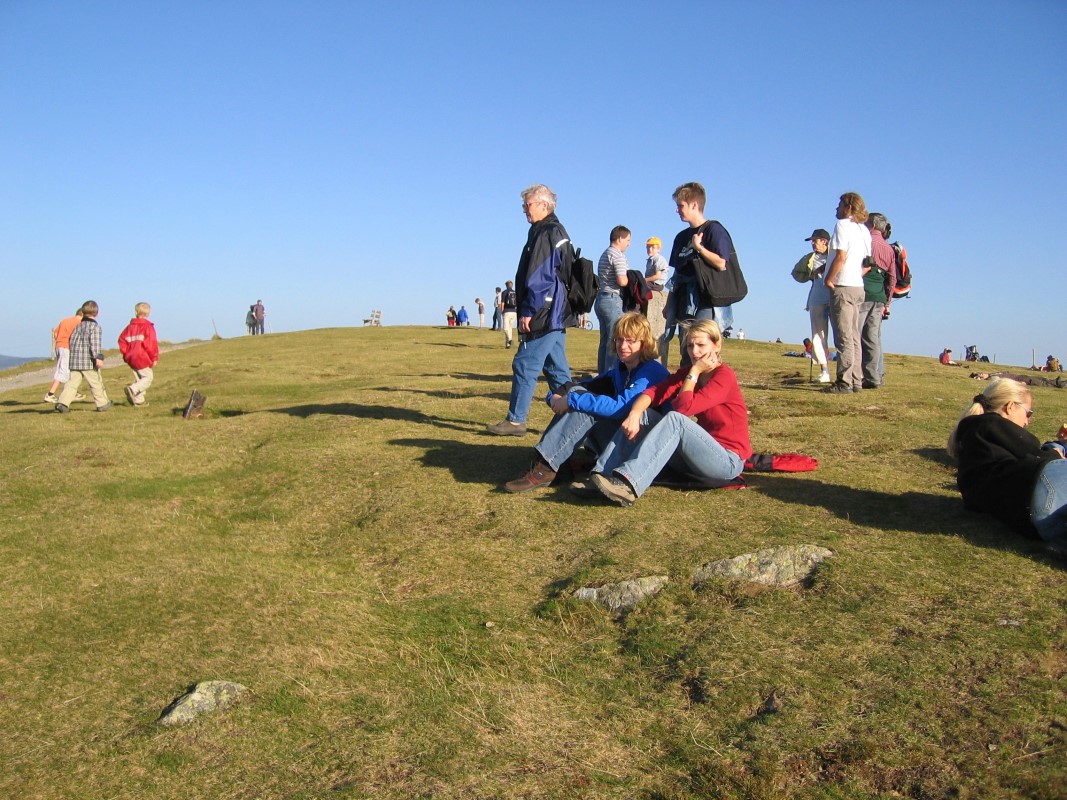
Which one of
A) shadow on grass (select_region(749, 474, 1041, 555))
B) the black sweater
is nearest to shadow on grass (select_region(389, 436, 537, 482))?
shadow on grass (select_region(749, 474, 1041, 555))

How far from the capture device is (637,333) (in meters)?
7.61

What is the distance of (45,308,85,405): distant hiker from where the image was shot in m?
16.2

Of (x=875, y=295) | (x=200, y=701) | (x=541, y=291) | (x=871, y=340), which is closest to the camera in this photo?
(x=200, y=701)

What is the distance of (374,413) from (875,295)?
24.2 feet

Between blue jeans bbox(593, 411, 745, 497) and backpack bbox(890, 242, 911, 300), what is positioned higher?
backpack bbox(890, 242, 911, 300)

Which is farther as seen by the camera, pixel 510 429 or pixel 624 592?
pixel 510 429

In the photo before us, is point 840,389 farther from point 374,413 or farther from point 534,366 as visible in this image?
point 374,413

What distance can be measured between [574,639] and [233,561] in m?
3.16

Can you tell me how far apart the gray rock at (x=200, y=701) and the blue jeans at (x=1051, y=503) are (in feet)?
15.6

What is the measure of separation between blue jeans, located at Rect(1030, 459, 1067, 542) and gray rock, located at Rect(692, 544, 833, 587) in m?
1.25

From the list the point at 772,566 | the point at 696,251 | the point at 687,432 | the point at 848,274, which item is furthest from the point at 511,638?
the point at 848,274

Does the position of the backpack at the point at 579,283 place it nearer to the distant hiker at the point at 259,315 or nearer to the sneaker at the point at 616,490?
the sneaker at the point at 616,490

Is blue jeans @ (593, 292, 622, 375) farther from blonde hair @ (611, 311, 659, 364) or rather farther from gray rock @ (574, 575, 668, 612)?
gray rock @ (574, 575, 668, 612)

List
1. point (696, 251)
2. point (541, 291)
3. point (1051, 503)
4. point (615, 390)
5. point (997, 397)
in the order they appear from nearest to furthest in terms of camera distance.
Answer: point (1051, 503), point (997, 397), point (615, 390), point (541, 291), point (696, 251)
